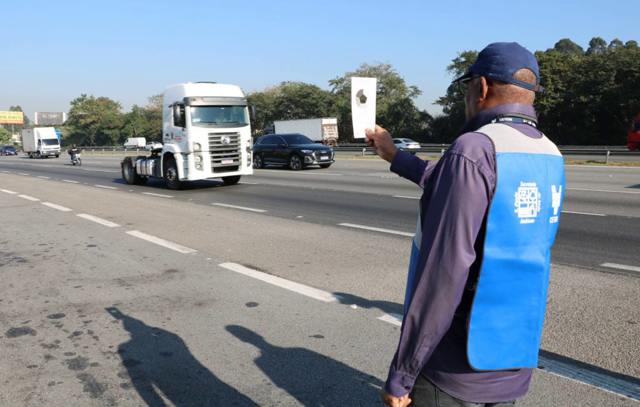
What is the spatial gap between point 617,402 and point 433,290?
2.15 metres

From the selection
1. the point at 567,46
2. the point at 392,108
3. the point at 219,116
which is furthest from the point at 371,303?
the point at 567,46

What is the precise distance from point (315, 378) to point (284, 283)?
86.8 inches

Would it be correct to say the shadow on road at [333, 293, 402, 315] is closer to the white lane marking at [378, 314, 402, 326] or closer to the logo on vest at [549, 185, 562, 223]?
the white lane marking at [378, 314, 402, 326]

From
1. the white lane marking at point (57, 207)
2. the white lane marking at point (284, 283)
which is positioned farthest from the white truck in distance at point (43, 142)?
the white lane marking at point (284, 283)

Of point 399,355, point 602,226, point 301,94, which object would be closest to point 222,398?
point 399,355

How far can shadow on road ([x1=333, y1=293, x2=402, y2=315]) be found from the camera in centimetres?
472

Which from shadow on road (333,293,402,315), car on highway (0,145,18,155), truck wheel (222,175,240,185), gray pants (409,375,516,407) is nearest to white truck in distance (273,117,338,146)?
truck wheel (222,175,240,185)

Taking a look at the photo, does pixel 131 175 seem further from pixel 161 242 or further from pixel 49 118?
pixel 49 118

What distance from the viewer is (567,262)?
6410 mm

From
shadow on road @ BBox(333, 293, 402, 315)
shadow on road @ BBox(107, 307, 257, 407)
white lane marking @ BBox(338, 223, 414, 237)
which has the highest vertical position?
white lane marking @ BBox(338, 223, 414, 237)

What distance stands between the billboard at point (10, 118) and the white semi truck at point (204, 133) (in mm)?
137909

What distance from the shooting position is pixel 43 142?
5372 centimetres

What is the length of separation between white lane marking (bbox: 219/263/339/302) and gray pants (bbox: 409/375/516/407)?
3203 mm

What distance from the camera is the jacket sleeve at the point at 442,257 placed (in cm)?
158
